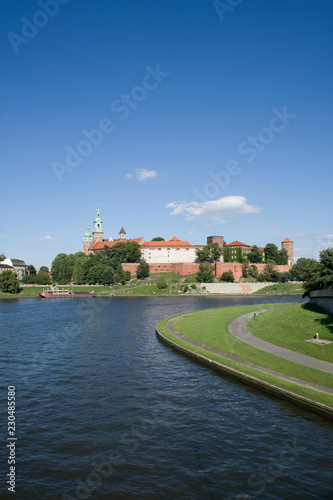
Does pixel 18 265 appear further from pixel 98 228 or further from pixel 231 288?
pixel 231 288

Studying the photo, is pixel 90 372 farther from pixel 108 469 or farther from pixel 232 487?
pixel 232 487

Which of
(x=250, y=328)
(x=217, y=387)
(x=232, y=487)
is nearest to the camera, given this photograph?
(x=232, y=487)

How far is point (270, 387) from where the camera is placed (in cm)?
1908

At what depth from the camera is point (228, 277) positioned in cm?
12081

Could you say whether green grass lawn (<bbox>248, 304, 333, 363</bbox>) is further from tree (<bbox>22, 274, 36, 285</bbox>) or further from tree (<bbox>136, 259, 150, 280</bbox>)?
tree (<bbox>22, 274, 36, 285</bbox>)

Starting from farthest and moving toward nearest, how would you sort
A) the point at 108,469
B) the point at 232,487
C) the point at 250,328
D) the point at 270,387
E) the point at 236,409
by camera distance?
the point at 250,328
the point at 270,387
the point at 236,409
the point at 108,469
the point at 232,487

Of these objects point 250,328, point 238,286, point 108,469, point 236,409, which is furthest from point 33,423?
point 238,286

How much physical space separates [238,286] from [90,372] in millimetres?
89994

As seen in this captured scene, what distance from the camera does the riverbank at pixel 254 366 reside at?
57.1ft

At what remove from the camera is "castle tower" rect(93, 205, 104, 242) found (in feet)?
605

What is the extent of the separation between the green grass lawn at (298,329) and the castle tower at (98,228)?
153280mm

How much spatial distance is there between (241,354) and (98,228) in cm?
16659

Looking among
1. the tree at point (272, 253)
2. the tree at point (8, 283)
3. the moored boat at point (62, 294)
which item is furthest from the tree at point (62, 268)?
the tree at point (272, 253)

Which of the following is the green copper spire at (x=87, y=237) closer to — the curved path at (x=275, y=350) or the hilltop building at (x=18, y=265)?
the hilltop building at (x=18, y=265)
